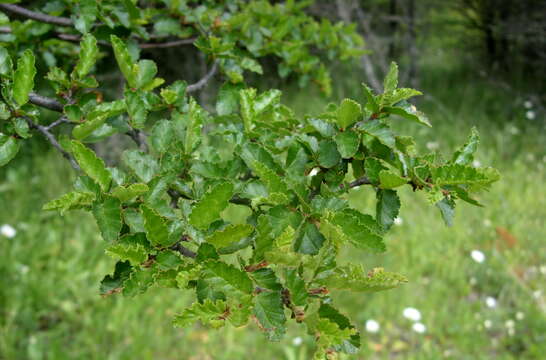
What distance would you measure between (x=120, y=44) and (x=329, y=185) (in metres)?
0.50

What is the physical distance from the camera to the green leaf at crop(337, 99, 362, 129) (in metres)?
0.86

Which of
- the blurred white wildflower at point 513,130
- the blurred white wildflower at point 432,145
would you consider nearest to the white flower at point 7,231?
the blurred white wildflower at point 432,145

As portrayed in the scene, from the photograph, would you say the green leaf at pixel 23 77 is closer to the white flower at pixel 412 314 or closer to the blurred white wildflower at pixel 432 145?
the white flower at pixel 412 314

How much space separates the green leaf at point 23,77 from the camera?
0.94 m

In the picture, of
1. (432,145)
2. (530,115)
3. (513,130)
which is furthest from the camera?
(530,115)

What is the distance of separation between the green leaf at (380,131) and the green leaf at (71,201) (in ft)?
1.50

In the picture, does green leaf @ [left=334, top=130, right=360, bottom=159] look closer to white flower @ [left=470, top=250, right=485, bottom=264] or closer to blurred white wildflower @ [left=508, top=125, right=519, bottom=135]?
white flower @ [left=470, top=250, right=485, bottom=264]

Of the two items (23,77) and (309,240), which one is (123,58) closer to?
(23,77)

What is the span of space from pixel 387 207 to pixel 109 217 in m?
0.45

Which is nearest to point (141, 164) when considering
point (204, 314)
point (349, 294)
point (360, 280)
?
point (204, 314)

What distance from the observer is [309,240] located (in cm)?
81

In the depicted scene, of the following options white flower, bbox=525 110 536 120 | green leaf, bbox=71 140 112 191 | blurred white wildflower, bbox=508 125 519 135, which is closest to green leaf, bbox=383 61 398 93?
green leaf, bbox=71 140 112 191

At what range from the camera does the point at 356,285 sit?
30.3 inches

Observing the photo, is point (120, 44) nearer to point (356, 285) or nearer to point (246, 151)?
point (246, 151)
